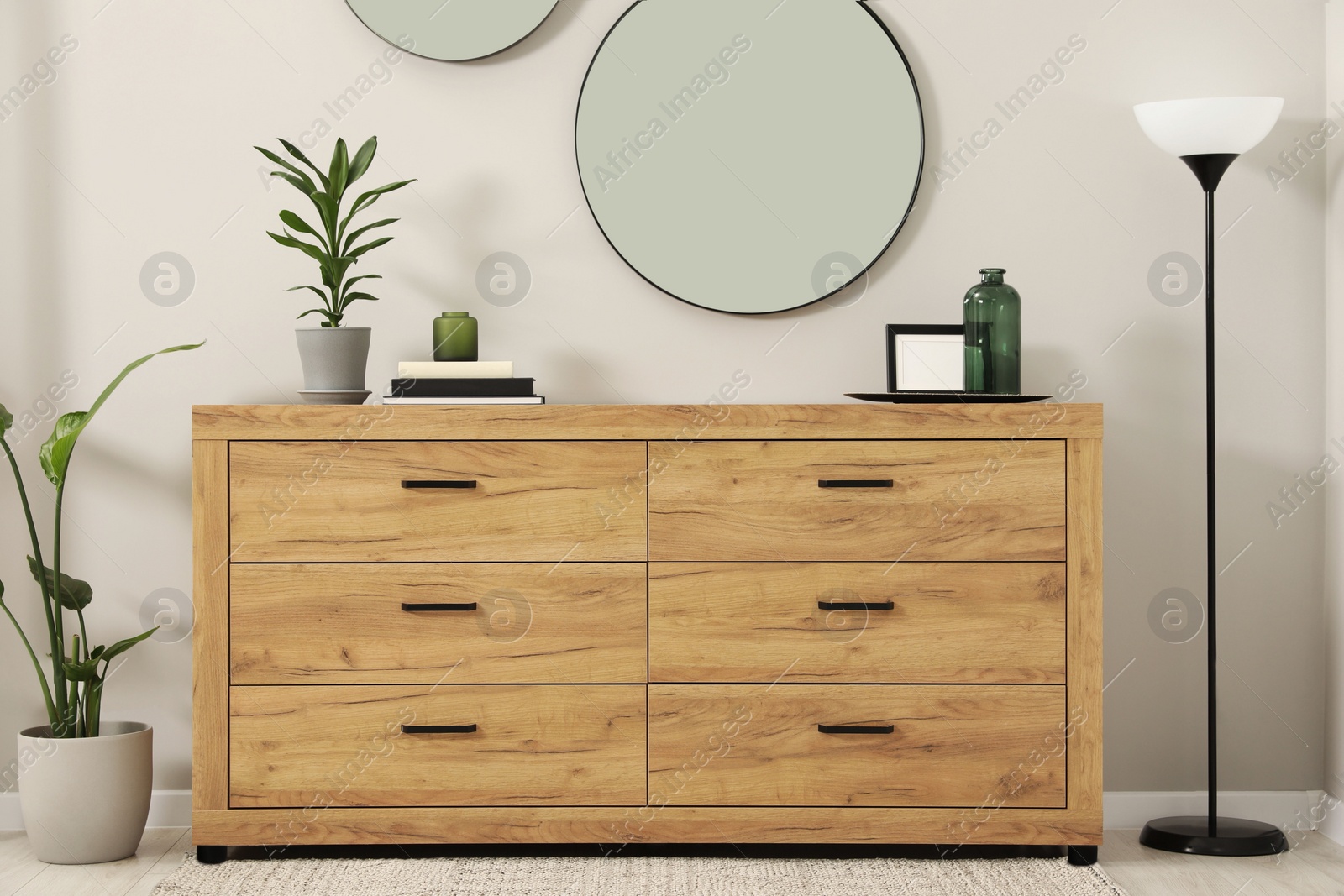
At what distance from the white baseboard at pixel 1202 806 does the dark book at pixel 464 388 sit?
1.60 metres

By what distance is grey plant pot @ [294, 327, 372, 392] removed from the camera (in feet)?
6.68

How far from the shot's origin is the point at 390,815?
1.90 metres

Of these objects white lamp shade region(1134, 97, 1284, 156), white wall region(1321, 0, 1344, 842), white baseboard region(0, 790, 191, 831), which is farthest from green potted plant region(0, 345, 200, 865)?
white wall region(1321, 0, 1344, 842)


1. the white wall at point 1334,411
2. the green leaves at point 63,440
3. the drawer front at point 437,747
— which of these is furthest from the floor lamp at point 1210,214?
the green leaves at point 63,440

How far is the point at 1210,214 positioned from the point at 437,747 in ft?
6.26

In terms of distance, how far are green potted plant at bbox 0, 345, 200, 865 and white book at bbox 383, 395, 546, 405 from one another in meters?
0.43

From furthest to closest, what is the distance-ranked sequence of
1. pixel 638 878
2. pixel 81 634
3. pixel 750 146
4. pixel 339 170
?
pixel 750 146 → pixel 81 634 → pixel 339 170 → pixel 638 878

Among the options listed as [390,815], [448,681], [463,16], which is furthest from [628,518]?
[463,16]

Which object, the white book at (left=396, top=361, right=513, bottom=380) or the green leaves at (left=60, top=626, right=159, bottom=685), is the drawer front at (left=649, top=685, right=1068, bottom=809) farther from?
the green leaves at (left=60, top=626, right=159, bottom=685)

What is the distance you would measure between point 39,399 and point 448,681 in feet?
3.96

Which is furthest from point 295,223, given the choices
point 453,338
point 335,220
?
point 453,338

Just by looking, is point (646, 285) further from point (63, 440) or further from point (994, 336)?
point (63, 440)

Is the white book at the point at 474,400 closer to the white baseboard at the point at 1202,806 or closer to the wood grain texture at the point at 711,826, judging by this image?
the wood grain texture at the point at 711,826

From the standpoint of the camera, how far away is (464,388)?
1992mm
